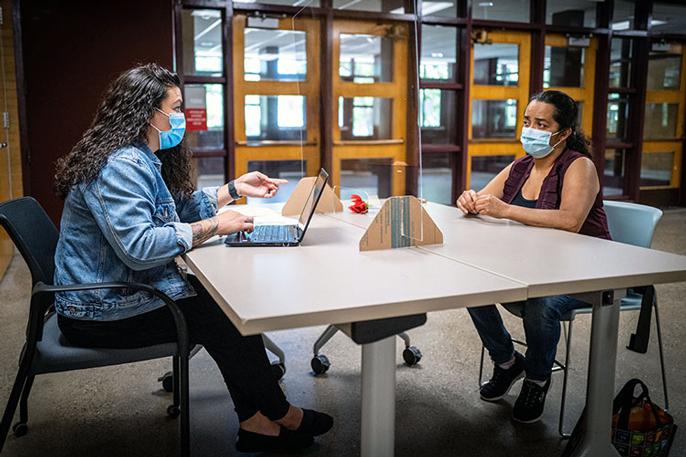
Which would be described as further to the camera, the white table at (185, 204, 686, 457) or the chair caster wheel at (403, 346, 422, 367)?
the chair caster wheel at (403, 346, 422, 367)

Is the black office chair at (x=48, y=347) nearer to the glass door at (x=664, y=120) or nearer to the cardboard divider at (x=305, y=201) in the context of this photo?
the cardboard divider at (x=305, y=201)

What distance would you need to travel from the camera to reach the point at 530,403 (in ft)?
7.41

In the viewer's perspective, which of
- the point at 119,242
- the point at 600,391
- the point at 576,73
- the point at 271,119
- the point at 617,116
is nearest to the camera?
the point at 119,242

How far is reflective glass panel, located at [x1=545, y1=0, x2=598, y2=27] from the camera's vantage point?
6721 mm

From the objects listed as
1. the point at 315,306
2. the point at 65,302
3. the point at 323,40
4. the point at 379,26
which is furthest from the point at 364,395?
the point at 323,40

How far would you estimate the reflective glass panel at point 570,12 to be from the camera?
6721mm

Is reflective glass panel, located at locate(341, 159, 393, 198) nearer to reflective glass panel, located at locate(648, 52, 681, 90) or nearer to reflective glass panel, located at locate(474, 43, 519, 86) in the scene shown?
reflective glass panel, located at locate(474, 43, 519, 86)

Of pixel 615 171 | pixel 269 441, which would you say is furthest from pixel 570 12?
pixel 269 441

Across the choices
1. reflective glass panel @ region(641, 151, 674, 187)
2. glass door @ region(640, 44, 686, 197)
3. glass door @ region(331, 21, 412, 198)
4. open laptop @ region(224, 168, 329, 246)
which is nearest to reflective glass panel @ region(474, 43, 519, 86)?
glass door @ region(640, 44, 686, 197)

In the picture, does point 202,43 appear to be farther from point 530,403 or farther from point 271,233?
point 530,403

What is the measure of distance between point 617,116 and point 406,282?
667cm

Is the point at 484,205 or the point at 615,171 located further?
the point at 615,171

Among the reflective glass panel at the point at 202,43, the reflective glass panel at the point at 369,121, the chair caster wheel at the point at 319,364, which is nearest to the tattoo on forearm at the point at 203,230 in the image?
the reflective glass panel at the point at 369,121

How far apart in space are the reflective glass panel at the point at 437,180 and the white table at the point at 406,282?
4.67 meters
